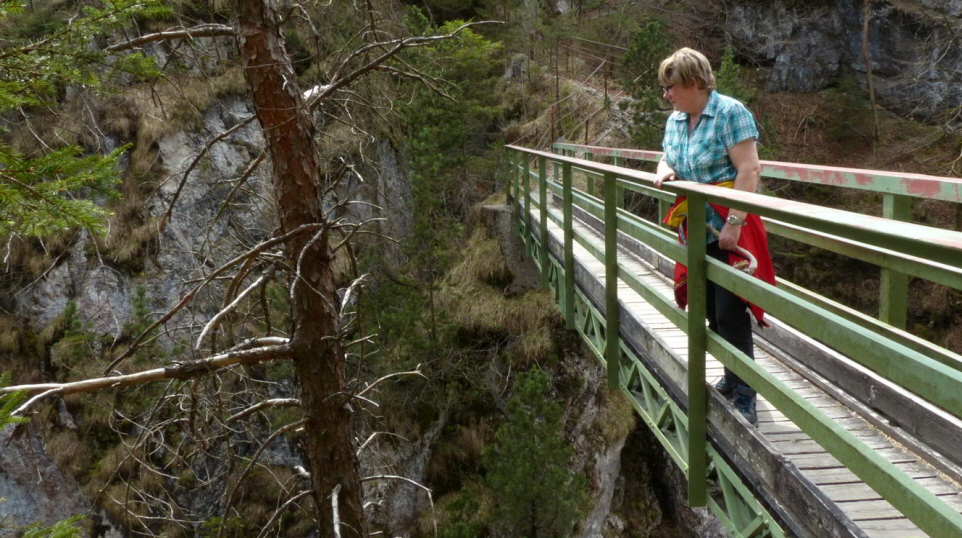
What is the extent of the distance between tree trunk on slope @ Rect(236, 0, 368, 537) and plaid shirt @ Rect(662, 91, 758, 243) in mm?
1836

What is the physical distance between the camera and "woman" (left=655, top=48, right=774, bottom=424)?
2766mm

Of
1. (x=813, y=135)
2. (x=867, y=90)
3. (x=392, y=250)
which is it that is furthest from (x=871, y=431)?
(x=867, y=90)

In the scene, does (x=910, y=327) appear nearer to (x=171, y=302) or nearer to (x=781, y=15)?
(x=781, y=15)

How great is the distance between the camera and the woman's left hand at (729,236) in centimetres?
273

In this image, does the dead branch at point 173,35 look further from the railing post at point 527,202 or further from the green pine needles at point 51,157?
the railing post at point 527,202

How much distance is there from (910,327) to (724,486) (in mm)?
12646

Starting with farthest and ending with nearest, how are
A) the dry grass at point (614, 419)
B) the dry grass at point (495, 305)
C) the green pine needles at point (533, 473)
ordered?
the dry grass at point (495, 305) → the dry grass at point (614, 419) → the green pine needles at point (533, 473)

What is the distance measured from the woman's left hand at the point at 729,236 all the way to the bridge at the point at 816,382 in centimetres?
17

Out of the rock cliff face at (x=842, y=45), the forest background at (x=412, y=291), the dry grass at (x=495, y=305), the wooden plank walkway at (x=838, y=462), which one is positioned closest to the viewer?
the wooden plank walkway at (x=838, y=462)

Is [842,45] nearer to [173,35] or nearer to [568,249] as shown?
[568,249]

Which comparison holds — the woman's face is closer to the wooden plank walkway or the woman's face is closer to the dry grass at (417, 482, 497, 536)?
the wooden plank walkway

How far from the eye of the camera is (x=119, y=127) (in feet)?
39.9

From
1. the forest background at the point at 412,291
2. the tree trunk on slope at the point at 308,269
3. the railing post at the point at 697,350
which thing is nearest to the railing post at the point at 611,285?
the railing post at the point at 697,350

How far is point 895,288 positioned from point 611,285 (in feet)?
5.20
